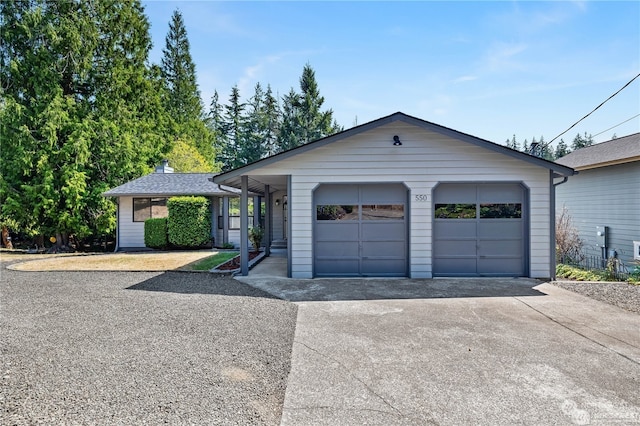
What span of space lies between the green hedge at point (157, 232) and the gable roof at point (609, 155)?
16.2 meters

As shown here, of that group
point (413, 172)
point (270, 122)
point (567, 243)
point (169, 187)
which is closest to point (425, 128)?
point (413, 172)

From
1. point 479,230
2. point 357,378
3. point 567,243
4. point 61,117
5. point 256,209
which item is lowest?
point 357,378

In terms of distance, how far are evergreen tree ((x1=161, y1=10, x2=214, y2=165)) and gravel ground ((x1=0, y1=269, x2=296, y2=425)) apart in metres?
25.2

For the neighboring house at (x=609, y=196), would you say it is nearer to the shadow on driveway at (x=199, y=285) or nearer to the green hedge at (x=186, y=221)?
the shadow on driveway at (x=199, y=285)

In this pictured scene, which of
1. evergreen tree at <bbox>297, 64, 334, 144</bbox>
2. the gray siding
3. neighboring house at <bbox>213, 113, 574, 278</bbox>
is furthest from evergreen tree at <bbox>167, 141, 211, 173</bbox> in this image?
the gray siding

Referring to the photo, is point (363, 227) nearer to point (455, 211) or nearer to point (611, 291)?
point (455, 211)

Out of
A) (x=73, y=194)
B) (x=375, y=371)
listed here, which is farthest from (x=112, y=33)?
(x=375, y=371)

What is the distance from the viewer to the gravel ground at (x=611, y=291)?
21.2 ft

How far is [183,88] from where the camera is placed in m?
31.0

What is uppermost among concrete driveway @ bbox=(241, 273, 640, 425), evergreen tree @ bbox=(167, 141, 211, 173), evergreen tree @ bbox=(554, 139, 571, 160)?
evergreen tree @ bbox=(554, 139, 571, 160)

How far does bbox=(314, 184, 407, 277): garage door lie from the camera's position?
8688 mm

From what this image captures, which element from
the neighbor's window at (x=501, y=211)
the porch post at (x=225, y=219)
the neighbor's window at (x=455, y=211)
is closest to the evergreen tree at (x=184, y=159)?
the porch post at (x=225, y=219)

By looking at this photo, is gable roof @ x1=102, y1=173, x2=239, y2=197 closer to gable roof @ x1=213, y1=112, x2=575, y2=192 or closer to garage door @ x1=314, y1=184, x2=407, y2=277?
gable roof @ x1=213, y1=112, x2=575, y2=192

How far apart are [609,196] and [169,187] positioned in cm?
1683
